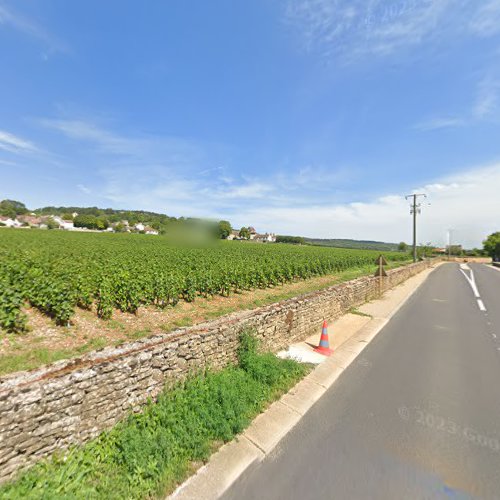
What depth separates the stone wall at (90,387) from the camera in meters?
2.23

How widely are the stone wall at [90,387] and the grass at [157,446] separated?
6.3 inches

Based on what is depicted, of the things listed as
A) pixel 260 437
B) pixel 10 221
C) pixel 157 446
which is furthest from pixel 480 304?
pixel 10 221

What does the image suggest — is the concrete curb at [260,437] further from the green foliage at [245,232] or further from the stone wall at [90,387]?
the green foliage at [245,232]

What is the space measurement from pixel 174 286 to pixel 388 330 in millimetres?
7174

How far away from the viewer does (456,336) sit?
668 cm

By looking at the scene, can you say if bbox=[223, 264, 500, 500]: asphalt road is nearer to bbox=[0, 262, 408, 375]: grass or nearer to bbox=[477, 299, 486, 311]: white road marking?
bbox=[0, 262, 408, 375]: grass

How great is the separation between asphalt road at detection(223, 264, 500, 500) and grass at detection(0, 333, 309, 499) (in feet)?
2.06

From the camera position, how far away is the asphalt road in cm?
244

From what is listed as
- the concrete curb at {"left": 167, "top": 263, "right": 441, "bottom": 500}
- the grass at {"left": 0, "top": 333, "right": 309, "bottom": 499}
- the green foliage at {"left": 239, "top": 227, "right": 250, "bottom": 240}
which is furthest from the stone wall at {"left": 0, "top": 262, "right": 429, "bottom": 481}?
the green foliage at {"left": 239, "top": 227, "right": 250, "bottom": 240}

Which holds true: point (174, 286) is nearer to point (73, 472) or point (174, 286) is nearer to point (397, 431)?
point (73, 472)

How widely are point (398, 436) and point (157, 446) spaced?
306 cm

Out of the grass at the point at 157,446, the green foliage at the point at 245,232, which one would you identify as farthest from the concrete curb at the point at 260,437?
the green foliage at the point at 245,232

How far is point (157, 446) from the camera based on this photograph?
265cm

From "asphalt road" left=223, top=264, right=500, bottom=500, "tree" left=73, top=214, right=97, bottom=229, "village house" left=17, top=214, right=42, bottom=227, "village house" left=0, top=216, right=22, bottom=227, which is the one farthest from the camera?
"tree" left=73, top=214, right=97, bottom=229
